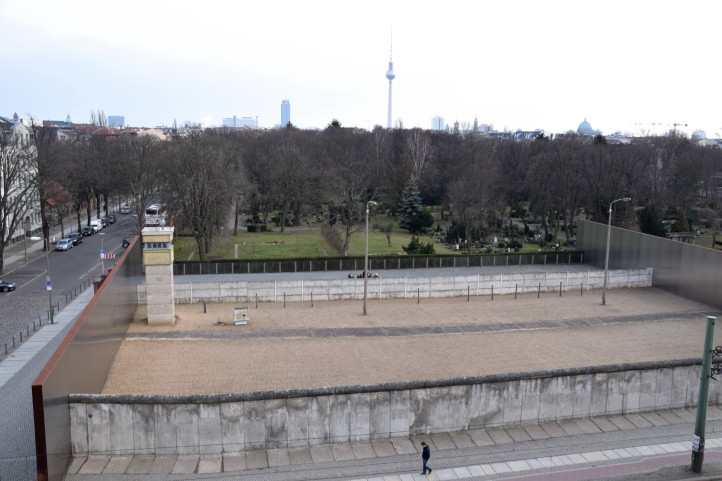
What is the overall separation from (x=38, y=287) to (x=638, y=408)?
36.0 meters

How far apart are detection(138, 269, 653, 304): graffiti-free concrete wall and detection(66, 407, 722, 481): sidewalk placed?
705 inches

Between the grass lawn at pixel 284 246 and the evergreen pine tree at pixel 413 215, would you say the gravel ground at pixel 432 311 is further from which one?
the evergreen pine tree at pixel 413 215

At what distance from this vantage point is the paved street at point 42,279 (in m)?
32.5

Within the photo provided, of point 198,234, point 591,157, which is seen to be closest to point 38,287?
point 198,234

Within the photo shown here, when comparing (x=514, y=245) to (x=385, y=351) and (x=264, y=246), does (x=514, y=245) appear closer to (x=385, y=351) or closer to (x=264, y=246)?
(x=264, y=246)

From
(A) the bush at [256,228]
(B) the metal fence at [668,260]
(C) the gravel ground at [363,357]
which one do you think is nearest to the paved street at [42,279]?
(C) the gravel ground at [363,357]

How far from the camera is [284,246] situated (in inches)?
2152

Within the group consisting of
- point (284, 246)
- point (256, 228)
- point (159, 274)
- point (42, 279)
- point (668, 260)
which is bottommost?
point (42, 279)

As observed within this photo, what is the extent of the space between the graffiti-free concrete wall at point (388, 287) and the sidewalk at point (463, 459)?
58.7ft

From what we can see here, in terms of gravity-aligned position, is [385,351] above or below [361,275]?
below

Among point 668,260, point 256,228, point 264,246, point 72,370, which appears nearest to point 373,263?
point 264,246

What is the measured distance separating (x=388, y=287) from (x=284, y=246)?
20101 mm

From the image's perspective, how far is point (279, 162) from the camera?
219ft

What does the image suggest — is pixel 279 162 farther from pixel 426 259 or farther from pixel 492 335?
pixel 492 335
